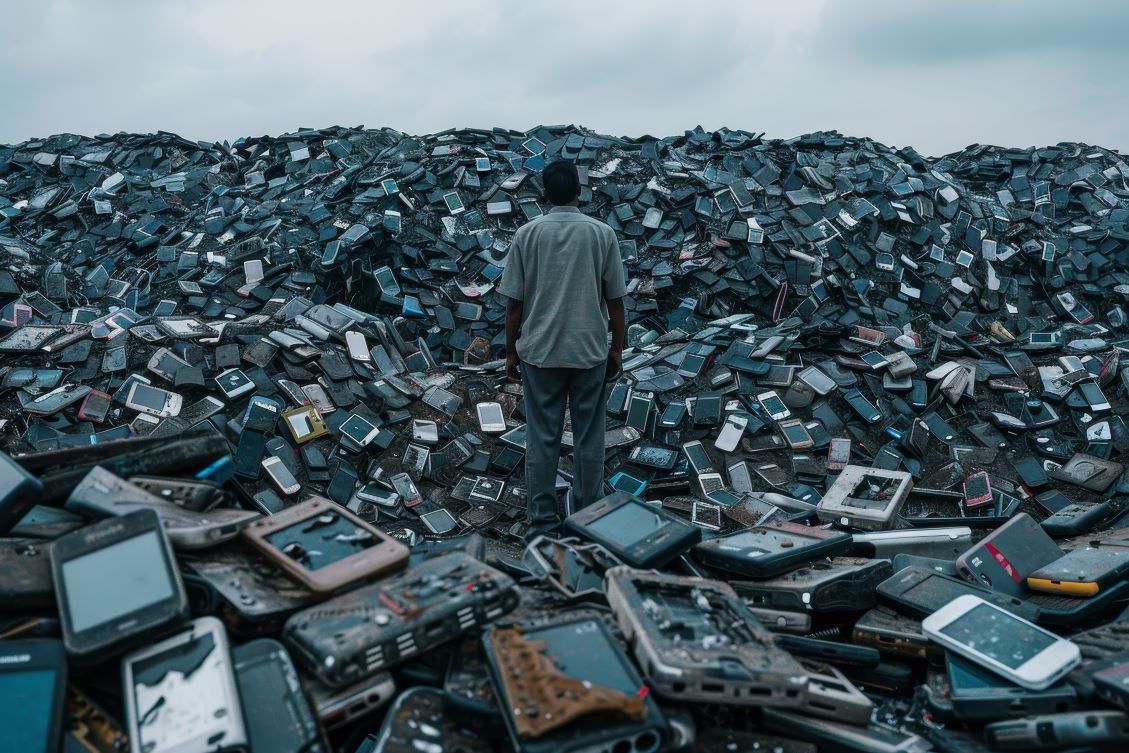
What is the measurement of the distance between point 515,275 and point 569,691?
327 cm

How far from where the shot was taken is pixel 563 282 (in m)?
5.36

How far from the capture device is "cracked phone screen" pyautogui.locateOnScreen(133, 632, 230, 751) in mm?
2617

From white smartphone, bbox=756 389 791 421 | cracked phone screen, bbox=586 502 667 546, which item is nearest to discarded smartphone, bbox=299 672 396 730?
cracked phone screen, bbox=586 502 667 546

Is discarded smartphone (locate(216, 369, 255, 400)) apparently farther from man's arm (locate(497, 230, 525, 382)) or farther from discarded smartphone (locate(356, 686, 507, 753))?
discarded smartphone (locate(356, 686, 507, 753))

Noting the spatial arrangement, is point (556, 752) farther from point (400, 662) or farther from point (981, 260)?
point (981, 260)

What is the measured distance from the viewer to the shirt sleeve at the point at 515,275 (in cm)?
546

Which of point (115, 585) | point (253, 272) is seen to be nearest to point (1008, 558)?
point (115, 585)

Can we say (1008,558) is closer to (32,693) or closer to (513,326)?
(513,326)

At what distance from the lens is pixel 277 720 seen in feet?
9.05

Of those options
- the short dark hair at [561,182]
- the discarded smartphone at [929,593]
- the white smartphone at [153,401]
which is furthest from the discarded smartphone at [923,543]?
the white smartphone at [153,401]

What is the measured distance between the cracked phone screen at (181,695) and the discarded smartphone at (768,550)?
2.33 m

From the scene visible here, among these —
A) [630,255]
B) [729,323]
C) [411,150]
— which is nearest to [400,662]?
[729,323]

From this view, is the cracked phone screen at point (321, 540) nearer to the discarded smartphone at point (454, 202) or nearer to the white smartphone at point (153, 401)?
the white smartphone at point (153, 401)

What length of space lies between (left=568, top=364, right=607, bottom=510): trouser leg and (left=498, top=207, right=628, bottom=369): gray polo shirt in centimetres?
18
